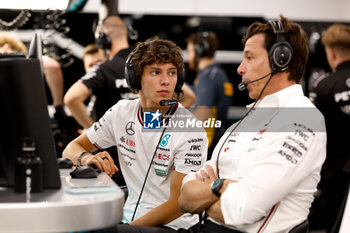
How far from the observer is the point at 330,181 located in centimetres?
361

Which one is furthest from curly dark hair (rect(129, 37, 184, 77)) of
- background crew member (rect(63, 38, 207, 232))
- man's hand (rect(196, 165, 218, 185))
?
man's hand (rect(196, 165, 218, 185))

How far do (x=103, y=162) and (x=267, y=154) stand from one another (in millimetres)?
570

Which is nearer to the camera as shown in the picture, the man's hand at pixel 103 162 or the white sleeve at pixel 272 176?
the white sleeve at pixel 272 176

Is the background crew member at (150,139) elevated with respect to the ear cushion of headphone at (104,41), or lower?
lower

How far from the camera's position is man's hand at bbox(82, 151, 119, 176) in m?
1.75

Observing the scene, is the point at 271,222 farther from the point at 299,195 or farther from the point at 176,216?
the point at 176,216

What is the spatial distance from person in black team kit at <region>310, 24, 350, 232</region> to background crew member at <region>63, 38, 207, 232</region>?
1.74 meters

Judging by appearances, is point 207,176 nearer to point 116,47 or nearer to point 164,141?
point 164,141

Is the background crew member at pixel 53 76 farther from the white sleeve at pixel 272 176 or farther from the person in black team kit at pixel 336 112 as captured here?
the person in black team kit at pixel 336 112

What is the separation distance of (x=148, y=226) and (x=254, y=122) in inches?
20.0

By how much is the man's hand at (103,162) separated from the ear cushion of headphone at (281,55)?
0.61 metres

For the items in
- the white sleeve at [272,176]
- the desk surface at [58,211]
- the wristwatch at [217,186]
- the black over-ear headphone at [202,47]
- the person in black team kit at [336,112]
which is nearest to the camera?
the desk surface at [58,211]

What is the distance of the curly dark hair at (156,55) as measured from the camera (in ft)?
6.64

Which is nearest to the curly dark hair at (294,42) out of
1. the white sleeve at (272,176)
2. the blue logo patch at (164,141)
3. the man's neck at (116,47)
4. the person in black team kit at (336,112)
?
the white sleeve at (272,176)
